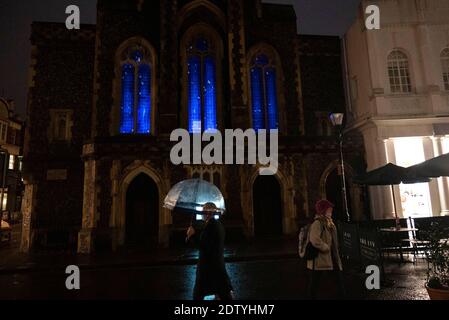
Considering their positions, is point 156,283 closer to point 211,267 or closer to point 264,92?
point 211,267

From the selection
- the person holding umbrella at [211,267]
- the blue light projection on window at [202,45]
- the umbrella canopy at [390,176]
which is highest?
the blue light projection on window at [202,45]

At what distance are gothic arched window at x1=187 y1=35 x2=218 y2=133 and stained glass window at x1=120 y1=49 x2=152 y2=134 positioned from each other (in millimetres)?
2277

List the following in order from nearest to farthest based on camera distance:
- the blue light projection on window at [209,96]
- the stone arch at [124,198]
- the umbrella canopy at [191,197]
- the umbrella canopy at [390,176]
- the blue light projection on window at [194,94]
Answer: the umbrella canopy at [191,197], the umbrella canopy at [390,176], the stone arch at [124,198], the blue light projection on window at [194,94], the blue light projection on window at [209,96]

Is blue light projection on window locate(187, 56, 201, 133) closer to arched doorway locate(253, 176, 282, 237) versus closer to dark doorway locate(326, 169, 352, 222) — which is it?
arched doorway locate(253, 176, 282, 237)

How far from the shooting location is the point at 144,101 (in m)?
15.8

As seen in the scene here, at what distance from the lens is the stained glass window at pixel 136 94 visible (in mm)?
15555

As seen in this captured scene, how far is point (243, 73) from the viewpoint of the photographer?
49.8ft

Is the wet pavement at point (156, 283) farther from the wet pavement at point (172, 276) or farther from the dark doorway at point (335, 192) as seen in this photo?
the dark doorway at point (335, 192)

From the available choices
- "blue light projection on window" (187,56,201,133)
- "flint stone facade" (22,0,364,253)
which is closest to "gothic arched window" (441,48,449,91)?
"flint stone facade" (22,0,364,253)

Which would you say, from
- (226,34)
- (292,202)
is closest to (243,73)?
(226,34)

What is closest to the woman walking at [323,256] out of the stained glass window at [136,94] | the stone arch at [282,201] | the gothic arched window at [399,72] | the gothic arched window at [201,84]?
the stone arch at [282,201]

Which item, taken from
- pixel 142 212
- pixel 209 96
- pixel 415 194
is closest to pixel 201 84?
pixel 209 96

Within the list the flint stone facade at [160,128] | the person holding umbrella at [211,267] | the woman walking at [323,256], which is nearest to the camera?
the person holding umbrella at [211,267]

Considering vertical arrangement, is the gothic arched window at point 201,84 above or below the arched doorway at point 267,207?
above
